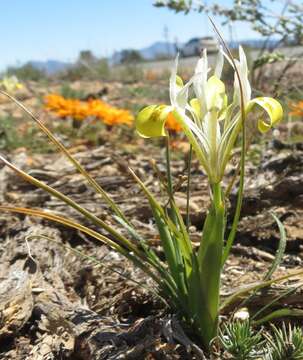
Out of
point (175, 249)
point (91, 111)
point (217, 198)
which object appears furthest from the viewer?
point (91, 111)

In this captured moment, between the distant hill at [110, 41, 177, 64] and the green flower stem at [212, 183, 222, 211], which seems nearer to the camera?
the green flower stem at [212, 183, 222, 211]

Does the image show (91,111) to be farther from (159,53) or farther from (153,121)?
(159,53)

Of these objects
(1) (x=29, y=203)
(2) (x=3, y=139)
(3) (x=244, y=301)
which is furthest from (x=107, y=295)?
(2) (x=3, y=139)

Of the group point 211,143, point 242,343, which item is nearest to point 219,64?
point 211,143

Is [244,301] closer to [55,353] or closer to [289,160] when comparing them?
[55,353]

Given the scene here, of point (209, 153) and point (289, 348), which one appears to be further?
point (209, 153)

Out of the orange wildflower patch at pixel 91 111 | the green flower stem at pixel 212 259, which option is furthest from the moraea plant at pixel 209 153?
the orange wildflower patch at pixel 91 111

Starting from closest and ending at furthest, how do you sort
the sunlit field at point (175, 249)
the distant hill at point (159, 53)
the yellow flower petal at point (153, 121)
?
the yellow flower petal at point (153, 121), the sunlit field at point (175, 249), the distant hill at point (159, 53)

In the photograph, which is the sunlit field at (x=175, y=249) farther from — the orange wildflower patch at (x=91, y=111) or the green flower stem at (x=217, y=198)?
the orange wildflower patch at (x=91, y=111)

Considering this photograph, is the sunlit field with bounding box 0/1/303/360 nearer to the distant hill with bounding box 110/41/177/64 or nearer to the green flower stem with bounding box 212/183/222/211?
the green flower stem with bounding box 212/183/222/211

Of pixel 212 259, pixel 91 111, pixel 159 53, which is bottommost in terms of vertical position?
pixel 159 53

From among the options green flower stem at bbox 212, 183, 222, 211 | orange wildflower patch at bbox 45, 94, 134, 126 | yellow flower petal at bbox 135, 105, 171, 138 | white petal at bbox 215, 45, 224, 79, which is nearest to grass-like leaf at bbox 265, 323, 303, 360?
green flower stem at bbox 212, 183, 222, 211

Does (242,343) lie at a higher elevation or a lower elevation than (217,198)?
lower

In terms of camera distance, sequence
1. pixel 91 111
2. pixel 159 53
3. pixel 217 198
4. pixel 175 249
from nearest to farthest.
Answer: pixel 217 198 < pixel 175 249 < pixel 91 111 < pixel 159 53
